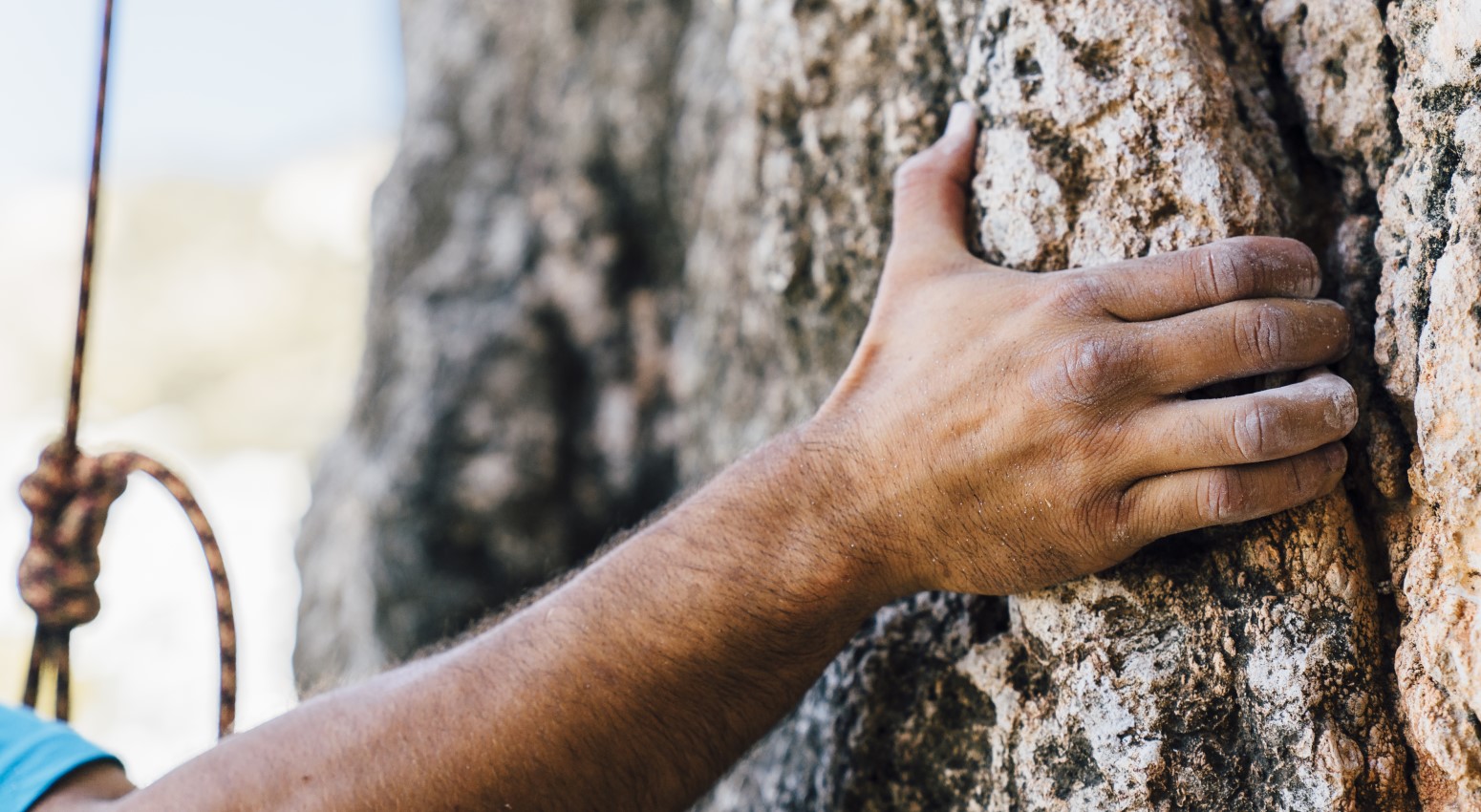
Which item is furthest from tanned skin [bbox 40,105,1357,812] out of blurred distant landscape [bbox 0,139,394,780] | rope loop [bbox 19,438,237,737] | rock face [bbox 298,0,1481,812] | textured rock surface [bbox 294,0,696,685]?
blurred distant landscape [bbox 0,139,394,780]

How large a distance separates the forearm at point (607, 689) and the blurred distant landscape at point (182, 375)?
7.73 m

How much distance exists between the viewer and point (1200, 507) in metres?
1.06

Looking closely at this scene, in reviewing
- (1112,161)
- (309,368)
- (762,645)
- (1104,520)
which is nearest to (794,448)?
(762,645)

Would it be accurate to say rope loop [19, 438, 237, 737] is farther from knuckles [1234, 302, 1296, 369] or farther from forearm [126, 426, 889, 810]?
knuckles [1234, 302, 1296, 369]

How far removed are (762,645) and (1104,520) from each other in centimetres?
44

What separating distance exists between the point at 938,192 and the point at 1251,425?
1.81 ft

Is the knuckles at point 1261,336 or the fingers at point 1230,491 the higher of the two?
the knuckles at point 1261,336

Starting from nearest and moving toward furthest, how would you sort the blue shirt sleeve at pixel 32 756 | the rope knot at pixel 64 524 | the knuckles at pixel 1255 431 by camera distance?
1. the knuckles at pixel 1255 431
2. the blue shirt sleeve at pixel 32 756
3. the rope knot at pixel 64 524

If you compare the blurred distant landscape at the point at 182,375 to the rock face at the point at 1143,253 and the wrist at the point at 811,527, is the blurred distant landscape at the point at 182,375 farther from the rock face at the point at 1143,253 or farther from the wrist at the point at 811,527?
the wrist at the point at 811,527

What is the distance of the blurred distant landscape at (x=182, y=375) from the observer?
9.84 metres

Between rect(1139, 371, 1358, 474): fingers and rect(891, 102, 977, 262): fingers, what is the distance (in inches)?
16.1

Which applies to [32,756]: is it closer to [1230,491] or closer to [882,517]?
[882,517]

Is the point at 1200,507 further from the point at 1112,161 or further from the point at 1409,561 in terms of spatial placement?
the point at 1112,161

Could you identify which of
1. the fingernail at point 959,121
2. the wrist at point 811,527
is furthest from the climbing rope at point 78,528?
the fingernail at point 959,121
